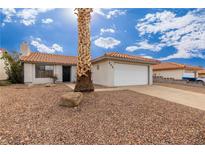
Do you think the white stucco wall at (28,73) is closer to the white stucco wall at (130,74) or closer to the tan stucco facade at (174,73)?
the white stucco wall at (130,74)

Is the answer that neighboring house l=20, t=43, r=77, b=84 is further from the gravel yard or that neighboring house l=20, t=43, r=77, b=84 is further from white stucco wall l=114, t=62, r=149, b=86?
the gravel yard

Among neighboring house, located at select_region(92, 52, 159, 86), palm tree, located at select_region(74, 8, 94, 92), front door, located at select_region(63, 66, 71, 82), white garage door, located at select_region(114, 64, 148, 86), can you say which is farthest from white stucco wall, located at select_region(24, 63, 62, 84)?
palm tree, located at select_region(74, 8, 94, 92)

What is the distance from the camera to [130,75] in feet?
46.8

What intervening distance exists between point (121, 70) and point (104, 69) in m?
1.59

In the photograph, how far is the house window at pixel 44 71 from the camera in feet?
55.2

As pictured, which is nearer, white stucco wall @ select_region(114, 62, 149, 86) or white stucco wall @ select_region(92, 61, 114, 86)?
white stucco wall @ select_region(92, 61, 114, 86)

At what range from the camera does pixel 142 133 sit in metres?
3.49

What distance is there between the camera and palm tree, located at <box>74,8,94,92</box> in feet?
26.4

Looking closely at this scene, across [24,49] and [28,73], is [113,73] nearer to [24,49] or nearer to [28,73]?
[28,73]

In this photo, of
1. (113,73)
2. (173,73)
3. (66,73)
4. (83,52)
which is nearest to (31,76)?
(66,73)

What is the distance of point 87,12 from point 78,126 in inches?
252

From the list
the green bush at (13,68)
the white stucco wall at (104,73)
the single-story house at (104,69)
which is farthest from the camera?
the green bush at (13,68)

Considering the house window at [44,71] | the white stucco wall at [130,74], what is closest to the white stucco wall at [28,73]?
the house window at [44,71]
